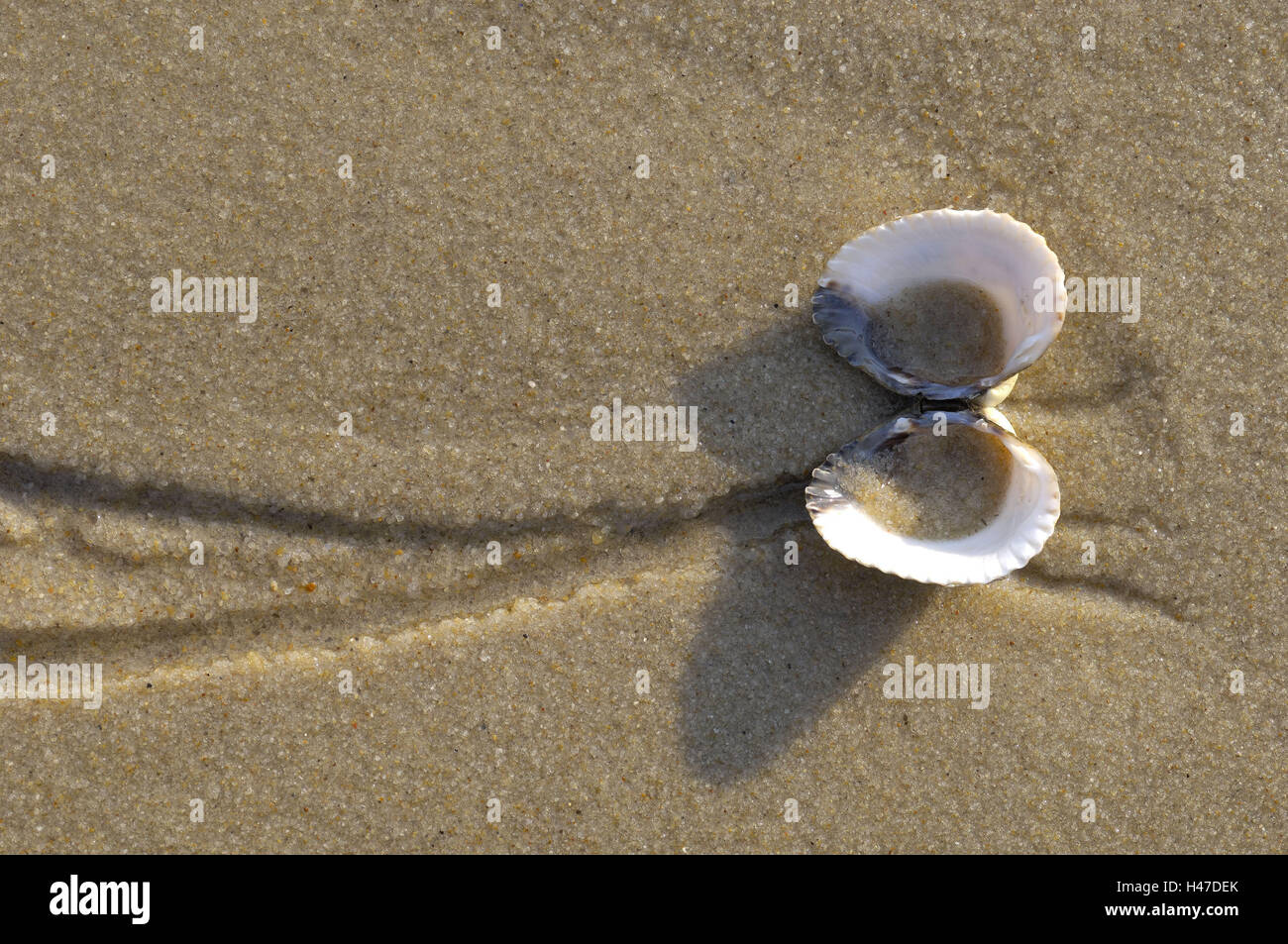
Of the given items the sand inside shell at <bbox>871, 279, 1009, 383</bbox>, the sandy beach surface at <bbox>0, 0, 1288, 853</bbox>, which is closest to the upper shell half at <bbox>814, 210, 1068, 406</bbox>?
the sand inside shell at <bbox>871, 279, 1009, 383</bbox>

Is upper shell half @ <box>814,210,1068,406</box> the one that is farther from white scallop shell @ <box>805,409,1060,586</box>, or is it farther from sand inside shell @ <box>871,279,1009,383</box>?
white scallop shell @ <box>805,409,1060,586</box>

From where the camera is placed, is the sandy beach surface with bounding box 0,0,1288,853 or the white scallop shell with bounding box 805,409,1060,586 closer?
the white scallop shell with bounding box 805,409,1060,586

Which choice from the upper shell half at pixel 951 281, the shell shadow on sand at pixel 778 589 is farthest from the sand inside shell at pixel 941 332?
the shell shadow on sand at pixel 778 589

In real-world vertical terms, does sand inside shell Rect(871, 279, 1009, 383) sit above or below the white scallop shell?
above

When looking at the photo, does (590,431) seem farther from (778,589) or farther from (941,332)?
(941,332)

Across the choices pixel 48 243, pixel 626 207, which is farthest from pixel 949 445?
pixel 48 243

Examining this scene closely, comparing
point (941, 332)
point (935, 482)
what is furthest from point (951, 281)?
Answer: point (935, 482)
